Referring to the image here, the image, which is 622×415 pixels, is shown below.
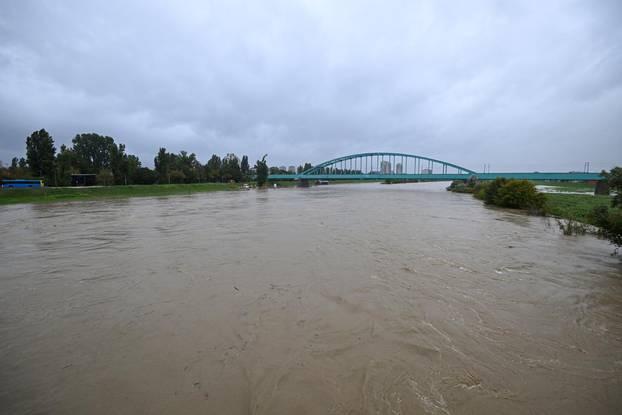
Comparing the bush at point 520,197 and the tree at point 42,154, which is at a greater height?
the tree at point 42,154

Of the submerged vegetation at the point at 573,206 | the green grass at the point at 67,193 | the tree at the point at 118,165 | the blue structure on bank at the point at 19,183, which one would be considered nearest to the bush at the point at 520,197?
the submerged vegetation at the point at 573,206

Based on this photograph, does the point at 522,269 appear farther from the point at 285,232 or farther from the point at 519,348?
the point at 285,232

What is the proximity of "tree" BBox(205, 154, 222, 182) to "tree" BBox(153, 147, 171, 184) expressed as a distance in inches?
696

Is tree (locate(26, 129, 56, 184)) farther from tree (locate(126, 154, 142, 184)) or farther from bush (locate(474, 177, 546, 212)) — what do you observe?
bush (locate(474, 177, 546, 212))

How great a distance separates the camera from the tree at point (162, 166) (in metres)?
65.1

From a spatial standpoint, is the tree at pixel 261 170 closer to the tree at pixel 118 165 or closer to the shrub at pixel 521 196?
the tree at pixel 118 165

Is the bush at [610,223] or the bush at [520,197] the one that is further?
Answer: the bush at [520,197]

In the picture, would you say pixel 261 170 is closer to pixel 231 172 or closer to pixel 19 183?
pixel 231 172

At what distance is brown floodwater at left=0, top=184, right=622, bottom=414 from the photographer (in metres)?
3.11

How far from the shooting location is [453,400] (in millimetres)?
3064

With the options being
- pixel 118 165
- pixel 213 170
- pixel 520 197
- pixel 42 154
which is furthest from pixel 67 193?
pixel 520 197

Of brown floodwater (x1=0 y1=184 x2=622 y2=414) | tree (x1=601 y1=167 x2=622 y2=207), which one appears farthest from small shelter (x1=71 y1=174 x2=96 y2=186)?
tree (x1=601 y1=167 x2=622 y2=207)

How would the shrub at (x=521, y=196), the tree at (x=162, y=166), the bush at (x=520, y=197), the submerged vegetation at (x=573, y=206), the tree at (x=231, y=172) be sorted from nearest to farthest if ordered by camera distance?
1. the submerged vegetation at (x=573, y=206)
2. the bush at (x=520, y=197)
3. the shrub at (x=521, y=196)
4. the tree at (x=162, y=166)
5. the tree at (x=231, y=172)

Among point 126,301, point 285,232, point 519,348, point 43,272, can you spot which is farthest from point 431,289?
point 43,272
